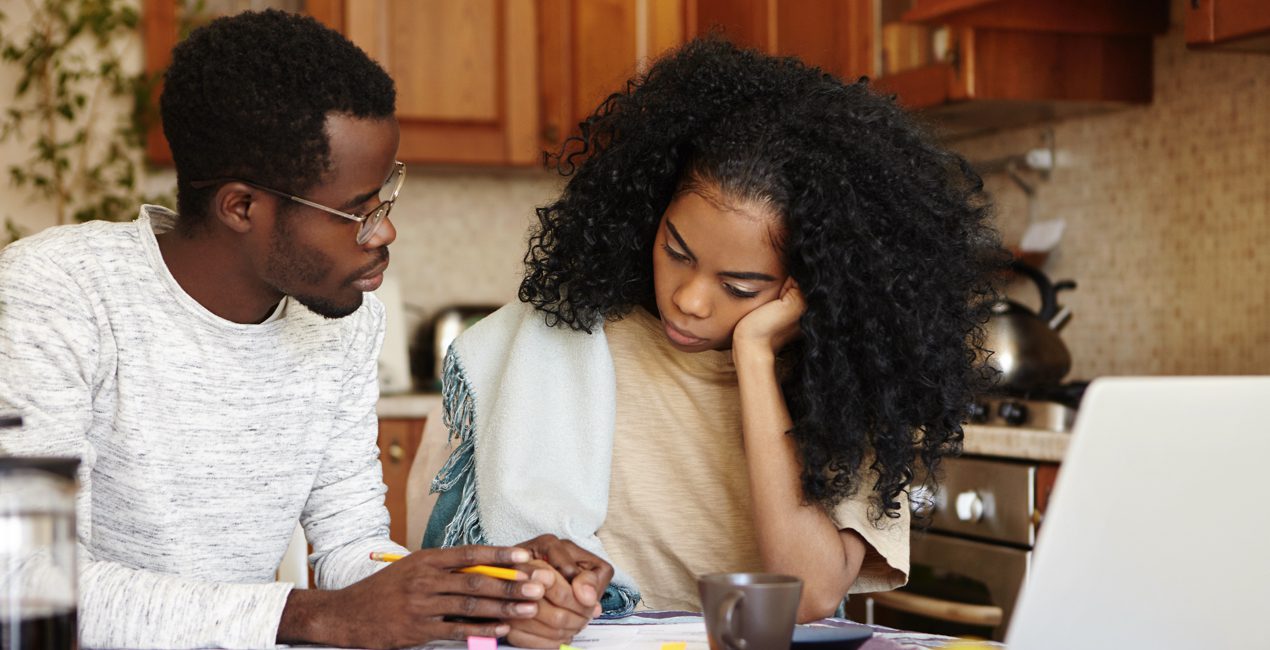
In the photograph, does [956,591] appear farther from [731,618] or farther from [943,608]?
[731,618]

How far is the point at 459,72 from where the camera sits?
133 inches

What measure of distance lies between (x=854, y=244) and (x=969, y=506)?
105cm

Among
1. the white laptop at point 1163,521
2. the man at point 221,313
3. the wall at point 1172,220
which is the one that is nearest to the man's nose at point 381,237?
the man at point 221,313

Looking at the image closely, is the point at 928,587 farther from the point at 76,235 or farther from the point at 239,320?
the point at 76,235

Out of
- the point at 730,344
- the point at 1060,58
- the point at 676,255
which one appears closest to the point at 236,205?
the point at 676,255

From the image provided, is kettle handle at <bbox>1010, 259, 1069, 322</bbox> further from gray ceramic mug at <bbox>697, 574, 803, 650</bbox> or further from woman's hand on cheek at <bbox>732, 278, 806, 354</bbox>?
gray ceramic mug at <bbox>697, 574, 803, 650</bbox>

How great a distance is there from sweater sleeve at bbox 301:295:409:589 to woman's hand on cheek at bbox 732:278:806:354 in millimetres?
401

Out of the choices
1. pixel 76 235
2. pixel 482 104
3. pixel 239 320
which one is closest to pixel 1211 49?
pixel 239 320

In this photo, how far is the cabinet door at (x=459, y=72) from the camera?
332 centimetres

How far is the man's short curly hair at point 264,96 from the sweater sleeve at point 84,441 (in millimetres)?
173

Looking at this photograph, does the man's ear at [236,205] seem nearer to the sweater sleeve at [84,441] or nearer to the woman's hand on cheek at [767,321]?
the sweater sleeve at [84,441]

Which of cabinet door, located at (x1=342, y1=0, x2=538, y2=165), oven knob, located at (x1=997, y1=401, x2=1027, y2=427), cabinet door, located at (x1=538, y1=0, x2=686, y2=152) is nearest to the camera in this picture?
oven knob, located at (x1=997, y1=401, x2=1027, y2=427)

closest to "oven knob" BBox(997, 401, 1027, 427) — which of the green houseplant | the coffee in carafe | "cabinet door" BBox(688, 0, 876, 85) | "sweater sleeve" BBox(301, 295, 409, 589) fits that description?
"cabinet door" BBox(688, 0, 876, 85)

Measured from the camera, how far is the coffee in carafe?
729 millimetres
